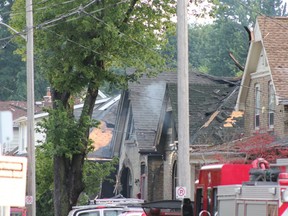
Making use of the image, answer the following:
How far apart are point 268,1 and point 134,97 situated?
161 feet

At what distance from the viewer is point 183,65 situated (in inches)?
864

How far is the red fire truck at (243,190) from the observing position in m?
14.2

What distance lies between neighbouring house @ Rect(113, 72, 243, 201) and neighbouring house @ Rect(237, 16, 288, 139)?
1.31 m

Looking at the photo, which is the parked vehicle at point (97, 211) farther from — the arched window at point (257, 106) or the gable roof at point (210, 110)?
the gable roof at point (210, 110)

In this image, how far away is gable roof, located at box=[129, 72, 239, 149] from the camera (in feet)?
141

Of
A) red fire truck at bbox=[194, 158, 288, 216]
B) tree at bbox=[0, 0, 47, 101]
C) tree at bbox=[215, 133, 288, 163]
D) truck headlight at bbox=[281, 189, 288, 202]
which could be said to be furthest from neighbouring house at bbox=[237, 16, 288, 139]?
tree at bbox=[0, 0, 47, 101]

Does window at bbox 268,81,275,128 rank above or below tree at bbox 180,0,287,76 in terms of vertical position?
below

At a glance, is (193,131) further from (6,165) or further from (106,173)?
(6,165)

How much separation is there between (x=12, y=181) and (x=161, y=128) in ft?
115

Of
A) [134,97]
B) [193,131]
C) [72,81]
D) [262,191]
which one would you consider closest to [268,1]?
[134,97]

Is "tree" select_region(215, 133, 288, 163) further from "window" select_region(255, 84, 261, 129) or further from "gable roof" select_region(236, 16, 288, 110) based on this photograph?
"gable roof" select_region(236, 16, 288, 110)

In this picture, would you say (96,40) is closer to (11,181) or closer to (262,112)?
(262,112)

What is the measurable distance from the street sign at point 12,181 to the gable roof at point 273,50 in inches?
963

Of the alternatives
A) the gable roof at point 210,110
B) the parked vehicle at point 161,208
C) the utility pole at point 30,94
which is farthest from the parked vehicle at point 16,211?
the parked vehicle at point 161,208
